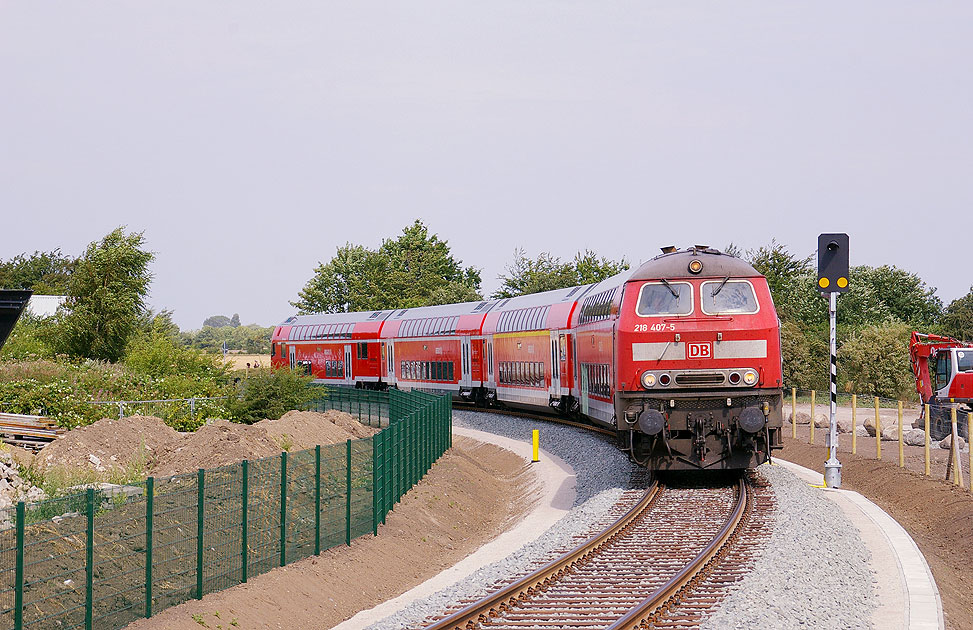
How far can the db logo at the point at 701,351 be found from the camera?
17500mm

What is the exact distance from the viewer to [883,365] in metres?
53.6

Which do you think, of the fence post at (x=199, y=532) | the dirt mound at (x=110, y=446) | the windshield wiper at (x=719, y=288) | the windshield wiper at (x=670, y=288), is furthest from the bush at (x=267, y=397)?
Answer: the fence post at (x=199, y=532)

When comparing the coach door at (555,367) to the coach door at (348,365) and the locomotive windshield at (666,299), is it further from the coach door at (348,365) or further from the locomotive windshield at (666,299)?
the coach door at (348,365)

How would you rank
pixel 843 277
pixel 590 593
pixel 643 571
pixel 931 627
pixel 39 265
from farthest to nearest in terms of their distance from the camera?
pixel 39 265, pixel 843 277, pixel 643 571, pixel 590 593, pixel 931 627

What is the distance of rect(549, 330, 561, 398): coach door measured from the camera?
29.6 metres

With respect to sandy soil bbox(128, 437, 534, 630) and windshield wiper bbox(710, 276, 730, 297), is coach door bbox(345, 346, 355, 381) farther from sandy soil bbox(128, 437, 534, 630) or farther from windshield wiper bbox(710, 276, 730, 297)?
windshield wiper bbox(710, 276, 730, 297)

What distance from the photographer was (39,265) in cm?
10694

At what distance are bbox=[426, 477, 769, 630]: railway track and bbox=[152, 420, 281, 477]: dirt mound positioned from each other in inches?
271

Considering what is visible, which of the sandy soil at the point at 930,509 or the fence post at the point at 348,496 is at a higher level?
the fence post at the point at 348,496

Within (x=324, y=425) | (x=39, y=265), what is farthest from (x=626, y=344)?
(x=39, y=265)

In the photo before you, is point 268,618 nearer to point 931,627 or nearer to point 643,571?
point 643,571

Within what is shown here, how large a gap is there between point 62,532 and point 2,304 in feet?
21.0

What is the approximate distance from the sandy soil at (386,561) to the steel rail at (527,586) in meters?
2.33

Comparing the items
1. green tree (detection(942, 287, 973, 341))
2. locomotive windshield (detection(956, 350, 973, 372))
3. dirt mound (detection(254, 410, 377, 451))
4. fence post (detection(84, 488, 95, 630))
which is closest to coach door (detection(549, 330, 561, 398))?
dirt mound (detection(254, 410, 377, 451))
